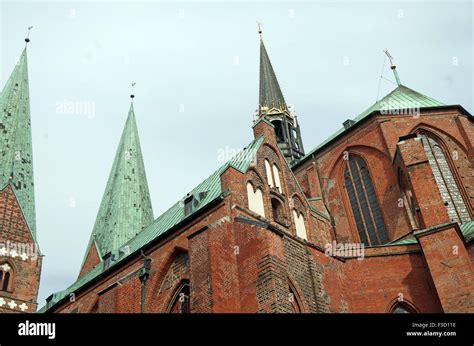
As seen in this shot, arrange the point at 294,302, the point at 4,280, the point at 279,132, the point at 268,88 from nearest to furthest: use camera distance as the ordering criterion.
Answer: the point at 294,302
the point at 4,280
the point at 279,132
the point at 268,88

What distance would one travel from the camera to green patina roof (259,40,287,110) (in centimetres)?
3672

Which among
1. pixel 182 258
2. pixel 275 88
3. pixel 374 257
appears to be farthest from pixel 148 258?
pixel 275 88

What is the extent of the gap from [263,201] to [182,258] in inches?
123

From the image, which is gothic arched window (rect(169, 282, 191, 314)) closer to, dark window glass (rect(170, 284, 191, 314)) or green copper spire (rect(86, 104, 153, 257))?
dark window glass (rect(170, 284, 191, 314))

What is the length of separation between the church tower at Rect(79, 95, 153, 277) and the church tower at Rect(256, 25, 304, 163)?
823cm

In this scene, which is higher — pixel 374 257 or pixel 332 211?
pixel 332 211

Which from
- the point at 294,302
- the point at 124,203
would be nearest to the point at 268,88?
the point at 124,203

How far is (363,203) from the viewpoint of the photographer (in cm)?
2445

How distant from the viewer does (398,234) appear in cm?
2212

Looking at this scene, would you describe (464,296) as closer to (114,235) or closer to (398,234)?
(398,234)

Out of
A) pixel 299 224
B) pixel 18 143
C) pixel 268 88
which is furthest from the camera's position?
pixel 268 88

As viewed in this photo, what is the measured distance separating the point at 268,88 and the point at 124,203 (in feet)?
43.2

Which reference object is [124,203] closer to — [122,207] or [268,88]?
[122,207]

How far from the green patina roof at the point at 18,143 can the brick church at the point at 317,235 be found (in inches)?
134
